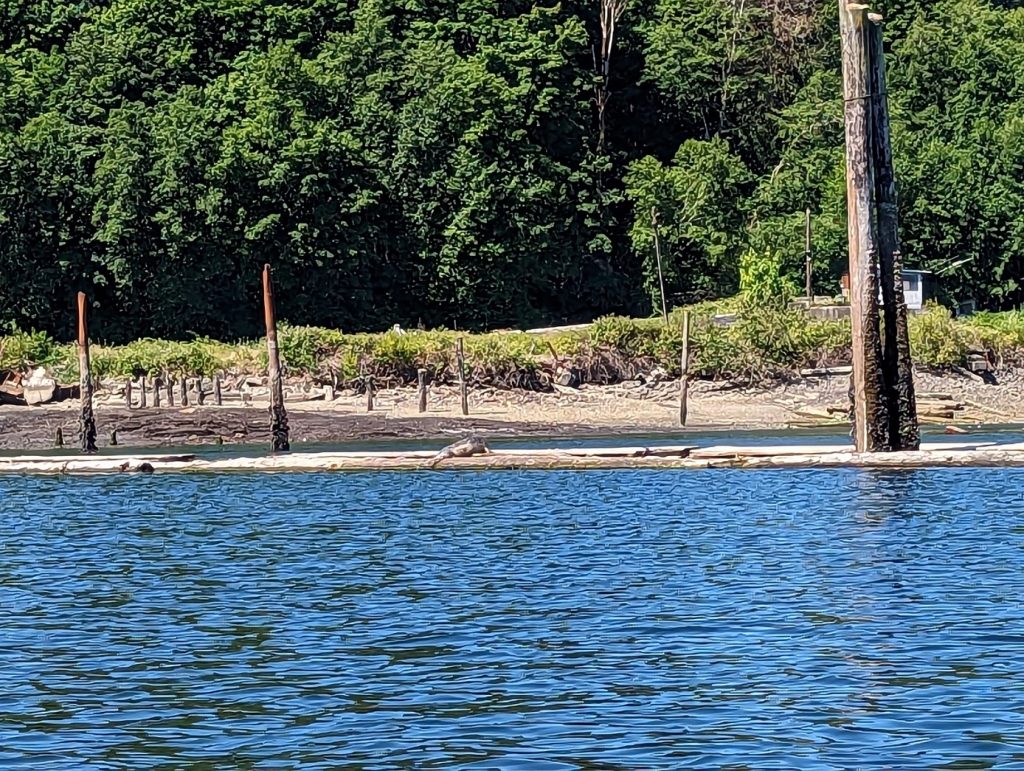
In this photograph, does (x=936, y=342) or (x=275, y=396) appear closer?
(x=275, y=396)

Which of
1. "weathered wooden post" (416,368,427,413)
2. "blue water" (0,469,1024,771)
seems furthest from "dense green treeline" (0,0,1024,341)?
"blue water" (0,469,1024,771)

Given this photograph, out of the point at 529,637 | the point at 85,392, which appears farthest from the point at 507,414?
the point at 529,637

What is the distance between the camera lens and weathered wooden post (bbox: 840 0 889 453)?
27.8 metres

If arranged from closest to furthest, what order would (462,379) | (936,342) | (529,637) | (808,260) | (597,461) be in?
1. (529,637)
2. (597,461)
3. (462,379)
4. (936,342)
5. (808,260)

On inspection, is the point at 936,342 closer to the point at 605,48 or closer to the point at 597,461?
the point at 597,461

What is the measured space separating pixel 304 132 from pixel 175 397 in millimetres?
21062

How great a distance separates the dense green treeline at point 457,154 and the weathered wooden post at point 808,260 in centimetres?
48

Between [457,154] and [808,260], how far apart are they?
50.8ft

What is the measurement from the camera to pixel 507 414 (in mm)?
52406

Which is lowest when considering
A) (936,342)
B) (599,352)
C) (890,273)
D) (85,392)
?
(85,392)

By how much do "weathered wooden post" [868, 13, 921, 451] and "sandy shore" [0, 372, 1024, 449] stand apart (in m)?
19.7

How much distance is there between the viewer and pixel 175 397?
184ft

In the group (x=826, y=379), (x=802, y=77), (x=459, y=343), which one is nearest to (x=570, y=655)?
(x=459, y=343)

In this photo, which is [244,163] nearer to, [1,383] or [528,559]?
[1,383]
